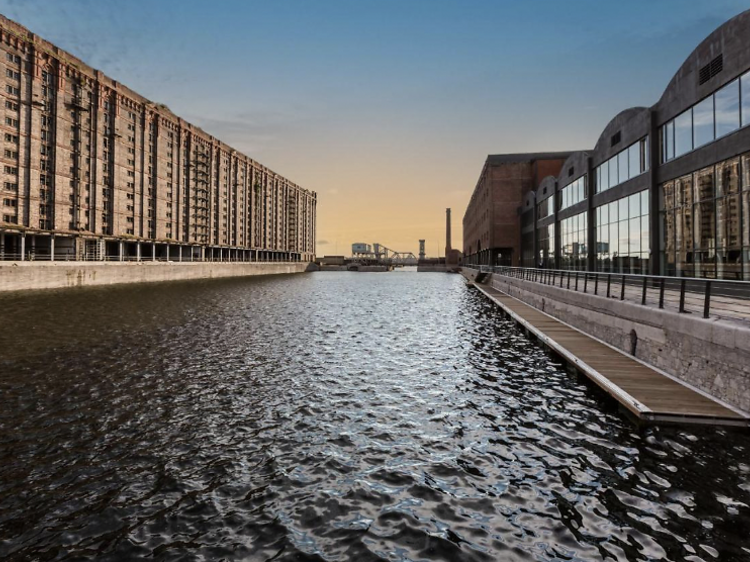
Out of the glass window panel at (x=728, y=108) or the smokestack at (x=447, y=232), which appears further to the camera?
the smokestack at (x=447, y=232)

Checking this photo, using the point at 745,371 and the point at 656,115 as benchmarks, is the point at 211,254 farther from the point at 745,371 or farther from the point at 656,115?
the point at 745,371

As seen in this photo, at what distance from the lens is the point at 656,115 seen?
79.9 feet

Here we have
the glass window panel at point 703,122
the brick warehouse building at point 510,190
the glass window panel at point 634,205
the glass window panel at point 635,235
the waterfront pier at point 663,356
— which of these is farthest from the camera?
the brick warehouse building at point 510,190

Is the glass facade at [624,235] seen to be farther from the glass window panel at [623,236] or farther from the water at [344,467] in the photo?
the water at [344,467]

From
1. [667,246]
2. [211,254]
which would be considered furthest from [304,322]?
[211,254]

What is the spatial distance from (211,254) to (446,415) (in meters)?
99.0

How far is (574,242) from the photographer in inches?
1581

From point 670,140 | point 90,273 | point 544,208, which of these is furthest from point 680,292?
point 90,273

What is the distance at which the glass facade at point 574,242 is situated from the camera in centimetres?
3716

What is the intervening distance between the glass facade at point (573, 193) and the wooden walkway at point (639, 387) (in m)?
25.7

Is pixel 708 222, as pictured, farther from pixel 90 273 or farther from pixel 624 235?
pixel 90 273

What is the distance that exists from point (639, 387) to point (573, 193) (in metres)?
35.4

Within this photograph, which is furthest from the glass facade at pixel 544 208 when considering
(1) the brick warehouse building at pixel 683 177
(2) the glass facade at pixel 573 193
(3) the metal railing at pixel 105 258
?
(3) the metal railing at pixel 105 258

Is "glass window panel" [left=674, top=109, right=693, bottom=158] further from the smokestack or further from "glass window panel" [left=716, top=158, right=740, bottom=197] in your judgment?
the smokestack
